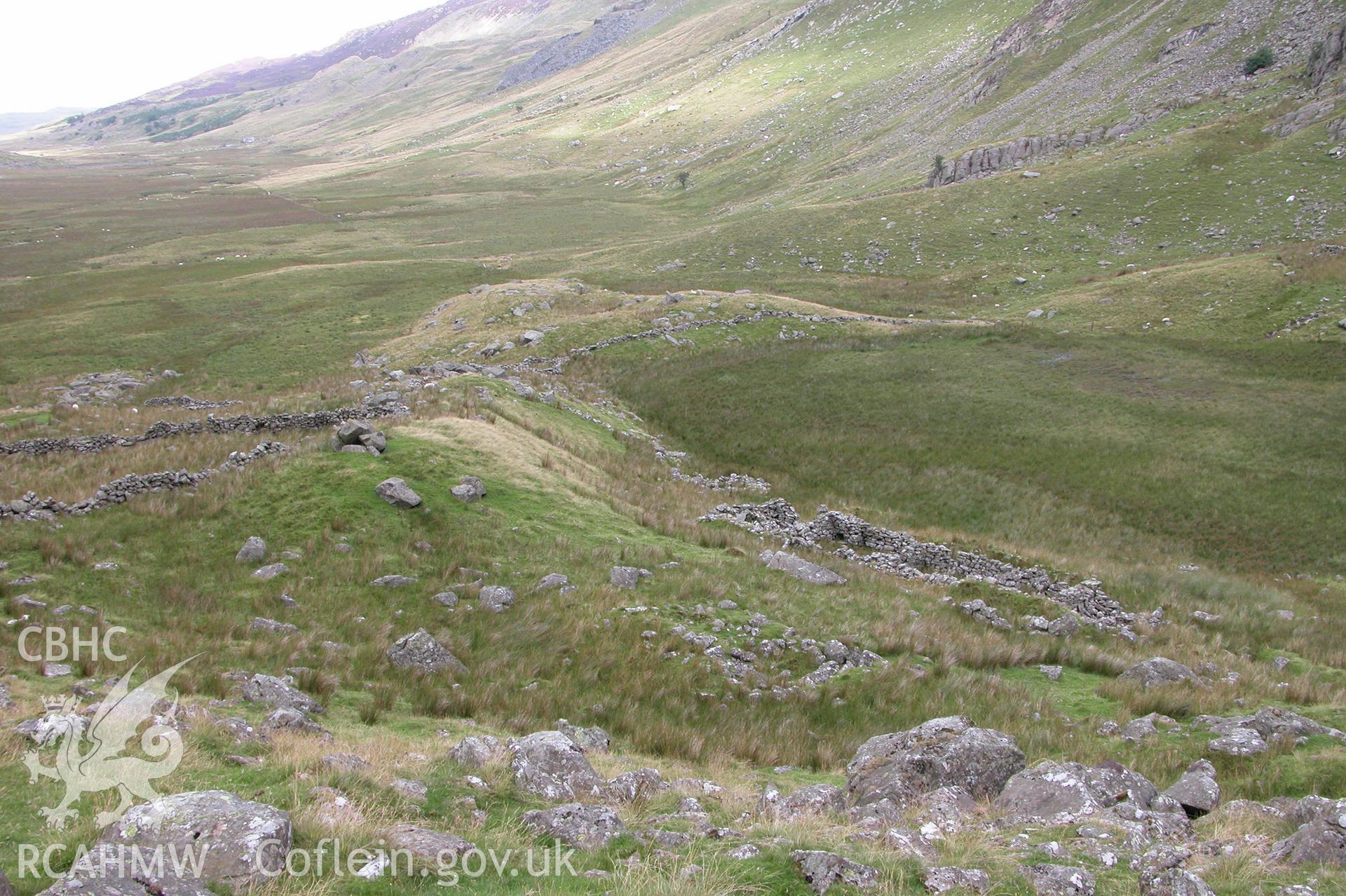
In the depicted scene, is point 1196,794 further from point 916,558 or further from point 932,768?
point 916,558

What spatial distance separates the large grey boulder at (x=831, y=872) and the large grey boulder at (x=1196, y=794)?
16.6 ft

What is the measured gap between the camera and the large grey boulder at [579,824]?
22.8 ft

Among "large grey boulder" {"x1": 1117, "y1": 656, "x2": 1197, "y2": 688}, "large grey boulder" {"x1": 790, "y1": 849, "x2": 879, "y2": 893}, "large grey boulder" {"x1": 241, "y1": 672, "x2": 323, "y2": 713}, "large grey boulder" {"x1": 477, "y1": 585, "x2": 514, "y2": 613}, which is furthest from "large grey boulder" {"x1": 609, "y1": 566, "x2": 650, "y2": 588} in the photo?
"large grey boulder" {"x1": 790, "y1": 849, "x2": 879, "y2": 893}

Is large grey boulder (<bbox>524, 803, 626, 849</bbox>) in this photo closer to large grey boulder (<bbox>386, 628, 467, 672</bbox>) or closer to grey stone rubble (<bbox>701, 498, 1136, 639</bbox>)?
large grey boulder (<bbox>386, 628, 467, 672</bbox>)

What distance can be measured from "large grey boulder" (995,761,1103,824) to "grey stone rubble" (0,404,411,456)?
2312cm

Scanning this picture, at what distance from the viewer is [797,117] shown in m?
156

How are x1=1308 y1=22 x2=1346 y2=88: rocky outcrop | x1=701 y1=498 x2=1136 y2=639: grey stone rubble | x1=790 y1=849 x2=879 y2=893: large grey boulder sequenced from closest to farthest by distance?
x1=790 y1=849 x2=879 y2=893: large grey boulder < x1=701 y1=498 x2=1136 y2=639: grey stone rubble < x1=1308 y1=22 x2=1346 y2=88: rocky outcrop

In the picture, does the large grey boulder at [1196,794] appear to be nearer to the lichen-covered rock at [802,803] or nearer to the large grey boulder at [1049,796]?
the large grey boulder at [1049,796]

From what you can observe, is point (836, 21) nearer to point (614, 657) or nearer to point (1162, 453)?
point (1162, 453)

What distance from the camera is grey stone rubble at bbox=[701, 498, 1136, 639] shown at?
1916 cm

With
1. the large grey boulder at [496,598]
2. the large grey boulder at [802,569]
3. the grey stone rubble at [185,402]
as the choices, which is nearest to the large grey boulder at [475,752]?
the large grey boulder at [496,598]

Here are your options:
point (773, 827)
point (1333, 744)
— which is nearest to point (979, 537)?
point (1333, 744)

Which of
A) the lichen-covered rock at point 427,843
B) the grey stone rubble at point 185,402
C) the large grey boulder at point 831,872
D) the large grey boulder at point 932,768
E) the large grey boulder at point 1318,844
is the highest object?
the grey stone rubble at point 185,402

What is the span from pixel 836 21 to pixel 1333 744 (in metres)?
223
